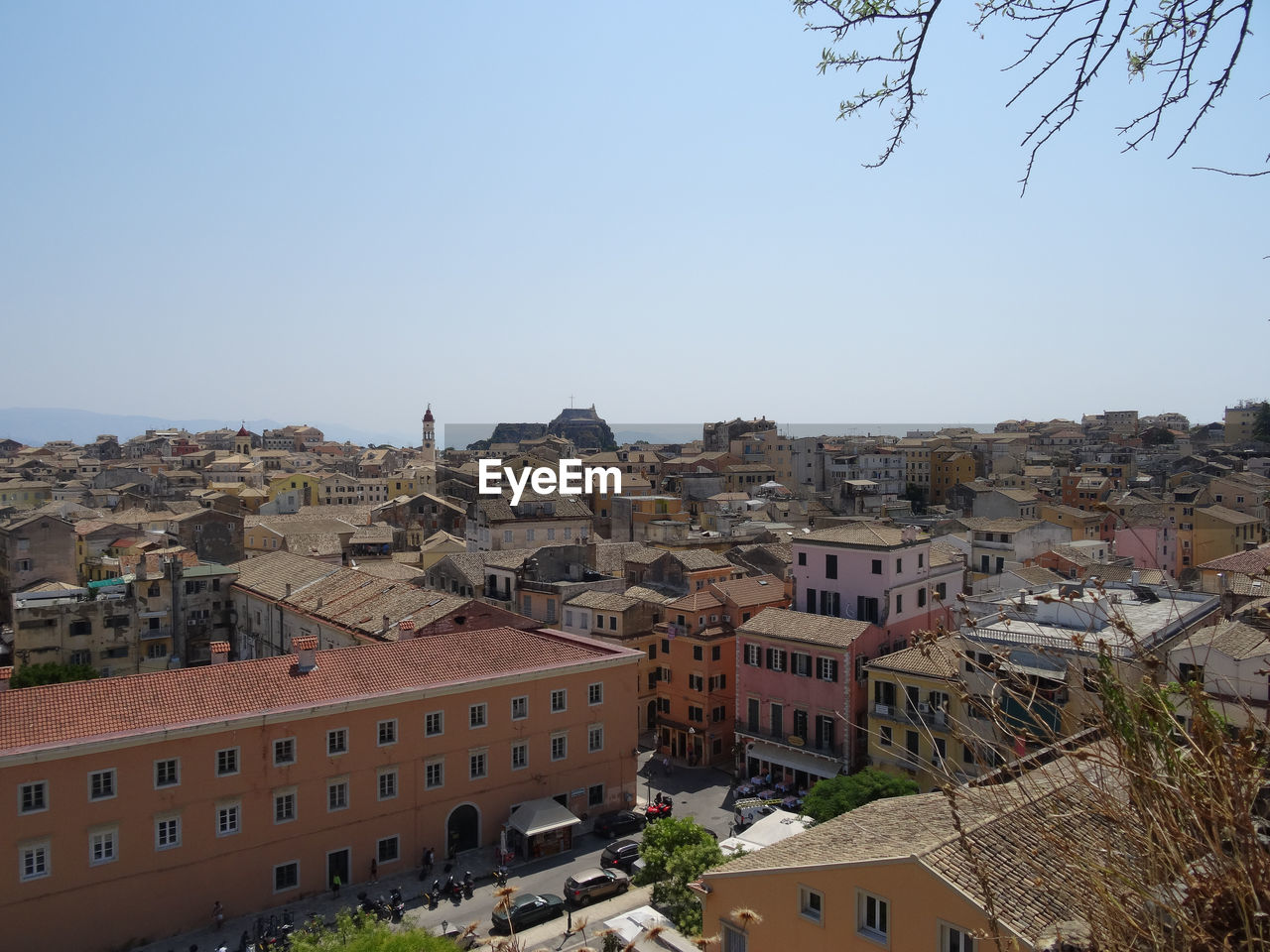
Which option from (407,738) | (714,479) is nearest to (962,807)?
(407,738)

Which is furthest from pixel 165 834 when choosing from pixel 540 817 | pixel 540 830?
pixel 540 817

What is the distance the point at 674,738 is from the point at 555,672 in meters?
9.00

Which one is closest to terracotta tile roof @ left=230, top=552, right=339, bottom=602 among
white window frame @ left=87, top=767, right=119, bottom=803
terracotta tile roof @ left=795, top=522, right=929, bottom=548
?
white window frame @ left=87, top=767, right=119, bottom=803

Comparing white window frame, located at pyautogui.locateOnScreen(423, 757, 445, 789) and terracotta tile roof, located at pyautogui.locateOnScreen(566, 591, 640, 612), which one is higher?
terracotta tile roof, located at pyautogui.locateOnScreen(566, 591, 640, 612)

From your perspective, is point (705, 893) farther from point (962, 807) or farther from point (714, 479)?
point (714, 479)

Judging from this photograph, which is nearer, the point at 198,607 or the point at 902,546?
the point at 902,546

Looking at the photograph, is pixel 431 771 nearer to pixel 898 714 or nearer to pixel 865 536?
pixel 898 714

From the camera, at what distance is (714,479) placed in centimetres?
7656

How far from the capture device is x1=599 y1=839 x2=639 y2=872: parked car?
72.4 feet

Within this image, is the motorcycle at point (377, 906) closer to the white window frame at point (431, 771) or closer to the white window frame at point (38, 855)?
the white window frame at point (431, 771)

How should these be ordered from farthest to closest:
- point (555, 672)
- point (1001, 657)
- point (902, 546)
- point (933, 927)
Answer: point (902, 546), point (555, 672), point (933, 927), point (1001, 657)

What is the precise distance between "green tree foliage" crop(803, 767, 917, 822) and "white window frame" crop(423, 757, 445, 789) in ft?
29.6

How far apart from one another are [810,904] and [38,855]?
15330 millimetres

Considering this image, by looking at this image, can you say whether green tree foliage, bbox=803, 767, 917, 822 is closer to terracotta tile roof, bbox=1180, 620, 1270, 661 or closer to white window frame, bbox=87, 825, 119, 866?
terracotta tile roof, bbox=1180, 620, 1270, 661
